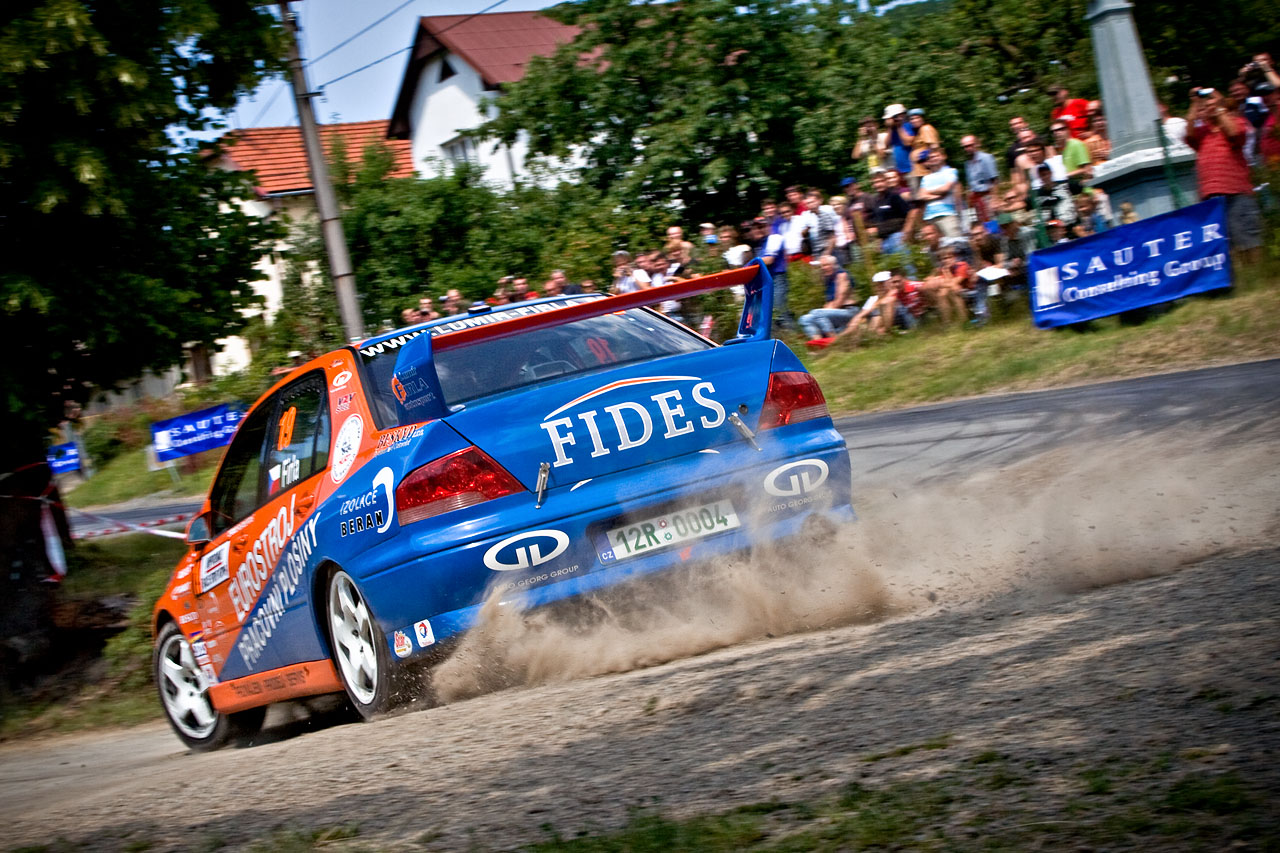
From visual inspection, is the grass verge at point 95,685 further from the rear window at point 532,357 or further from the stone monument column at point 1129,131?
the stone monument column at point 1129,131

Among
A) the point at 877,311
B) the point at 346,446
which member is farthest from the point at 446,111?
the point at 346,446

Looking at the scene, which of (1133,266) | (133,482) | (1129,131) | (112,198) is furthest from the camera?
(133,482)

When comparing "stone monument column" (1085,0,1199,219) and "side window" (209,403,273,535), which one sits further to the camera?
"stone monument column" (1085,0,1199,219)

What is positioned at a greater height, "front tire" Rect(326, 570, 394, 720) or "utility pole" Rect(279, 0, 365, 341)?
"utility pole" Rect(279, 0, 365, 341)

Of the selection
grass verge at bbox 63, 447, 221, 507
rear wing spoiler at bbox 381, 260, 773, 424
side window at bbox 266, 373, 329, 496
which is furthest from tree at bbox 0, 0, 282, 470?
grass verge at bbox 63, 447, 221, 507

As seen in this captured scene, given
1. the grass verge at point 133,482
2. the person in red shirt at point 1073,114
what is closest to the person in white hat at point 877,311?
the person in red shirt at point 1073,114

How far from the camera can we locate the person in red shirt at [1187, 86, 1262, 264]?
40.5 ft

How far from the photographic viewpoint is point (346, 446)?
218 inches

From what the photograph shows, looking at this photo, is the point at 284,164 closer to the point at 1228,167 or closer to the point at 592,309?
the point at 1228,167

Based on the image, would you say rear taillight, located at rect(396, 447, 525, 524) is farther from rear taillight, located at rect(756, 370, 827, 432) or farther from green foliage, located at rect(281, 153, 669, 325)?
green foliage, located at rect(281, 153, 669, 325)

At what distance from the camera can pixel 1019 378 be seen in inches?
501

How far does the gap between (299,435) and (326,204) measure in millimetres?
9425

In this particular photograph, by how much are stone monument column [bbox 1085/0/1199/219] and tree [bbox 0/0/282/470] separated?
817 centimetres

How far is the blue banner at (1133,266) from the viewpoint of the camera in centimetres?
1238
